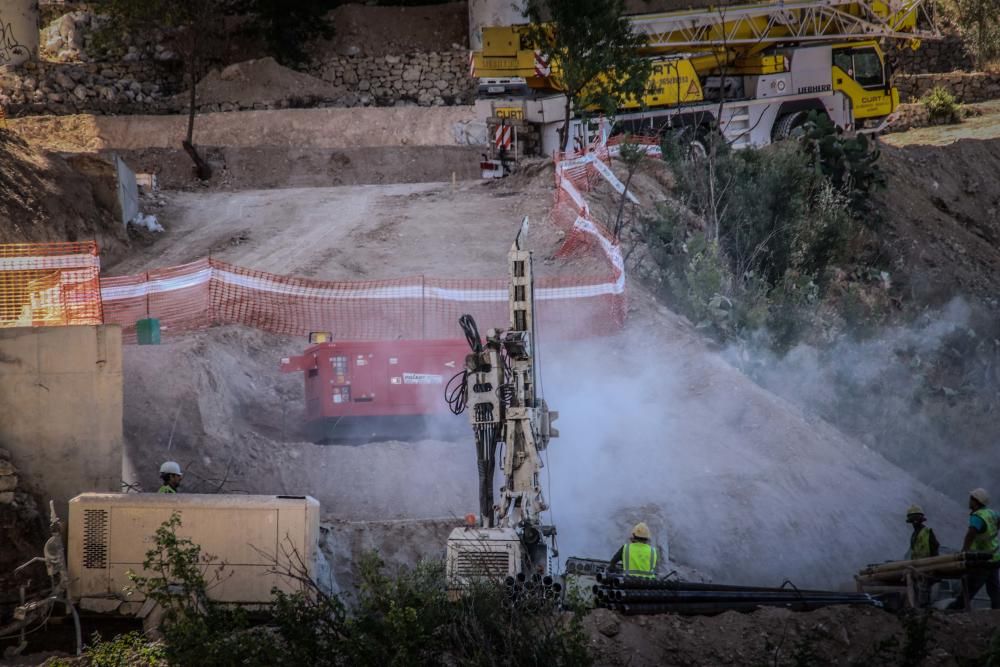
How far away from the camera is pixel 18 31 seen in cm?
4234

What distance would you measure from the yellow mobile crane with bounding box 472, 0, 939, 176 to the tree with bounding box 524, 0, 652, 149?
1.89 metres

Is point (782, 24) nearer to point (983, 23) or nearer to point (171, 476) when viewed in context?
point (983, 23)

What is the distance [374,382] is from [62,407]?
4545mm

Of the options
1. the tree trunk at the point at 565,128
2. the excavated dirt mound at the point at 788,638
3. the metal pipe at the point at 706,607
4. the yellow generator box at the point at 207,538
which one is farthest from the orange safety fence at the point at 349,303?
the tree trunk at the point at 565,128

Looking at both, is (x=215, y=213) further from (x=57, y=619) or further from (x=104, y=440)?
(x=57, y=619)

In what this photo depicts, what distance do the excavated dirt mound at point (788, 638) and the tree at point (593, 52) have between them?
2131 centimetres

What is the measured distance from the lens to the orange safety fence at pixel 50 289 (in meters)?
17.3

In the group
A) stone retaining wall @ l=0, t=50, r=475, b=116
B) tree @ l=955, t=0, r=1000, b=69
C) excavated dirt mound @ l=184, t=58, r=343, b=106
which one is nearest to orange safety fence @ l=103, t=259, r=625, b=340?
stone retaining wall @ l=0, t=50, r=475, b=116

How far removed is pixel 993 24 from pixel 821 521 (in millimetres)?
34793

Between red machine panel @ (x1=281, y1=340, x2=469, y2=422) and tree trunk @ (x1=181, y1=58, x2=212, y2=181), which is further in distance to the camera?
tree trunk @ (x1=181, y1=58, x2=212, y2=181)

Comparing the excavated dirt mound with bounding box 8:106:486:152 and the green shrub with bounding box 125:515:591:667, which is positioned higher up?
the excavated dirt mound with bounding box 8:106:486:152

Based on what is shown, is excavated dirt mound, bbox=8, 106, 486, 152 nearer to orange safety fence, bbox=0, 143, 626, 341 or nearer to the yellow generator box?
orange safety fence, bbox=0, 143, 626, 341

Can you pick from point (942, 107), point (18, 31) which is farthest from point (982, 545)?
point (18, 31)

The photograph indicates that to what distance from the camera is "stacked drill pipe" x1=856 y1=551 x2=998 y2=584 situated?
45.3 feet
